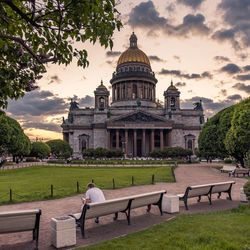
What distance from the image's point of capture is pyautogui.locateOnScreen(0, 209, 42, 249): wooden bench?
6611 millimetres

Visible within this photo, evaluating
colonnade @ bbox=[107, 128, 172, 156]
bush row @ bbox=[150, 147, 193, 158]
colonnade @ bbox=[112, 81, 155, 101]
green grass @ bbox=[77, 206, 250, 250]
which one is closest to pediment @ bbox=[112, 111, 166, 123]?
colonnade @ bbox=[107, 128, 172, 156]

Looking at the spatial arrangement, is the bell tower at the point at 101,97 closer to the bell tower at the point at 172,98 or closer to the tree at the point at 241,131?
the bell tower at the point at 172,98

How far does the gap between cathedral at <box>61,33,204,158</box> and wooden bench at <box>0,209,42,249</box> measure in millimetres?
65337

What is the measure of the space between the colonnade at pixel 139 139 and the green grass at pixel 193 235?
64296 mm

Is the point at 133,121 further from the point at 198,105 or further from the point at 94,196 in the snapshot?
the point at 94,196

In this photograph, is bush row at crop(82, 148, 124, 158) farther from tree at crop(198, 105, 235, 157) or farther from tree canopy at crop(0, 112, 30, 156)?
tree at crop(198, 105, 235, 157)

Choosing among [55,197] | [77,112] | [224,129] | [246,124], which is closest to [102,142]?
[77,112]

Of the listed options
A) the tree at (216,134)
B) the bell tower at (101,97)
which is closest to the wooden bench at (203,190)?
the tree at (216,134)

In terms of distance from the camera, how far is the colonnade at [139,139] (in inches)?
2945

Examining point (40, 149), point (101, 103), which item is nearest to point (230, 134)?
point (40, 149)

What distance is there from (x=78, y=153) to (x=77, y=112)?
1363 cm

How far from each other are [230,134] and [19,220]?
28.8 m

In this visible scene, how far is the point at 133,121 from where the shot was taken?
75938 millimetres

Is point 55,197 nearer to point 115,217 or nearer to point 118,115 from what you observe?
point 115,217
